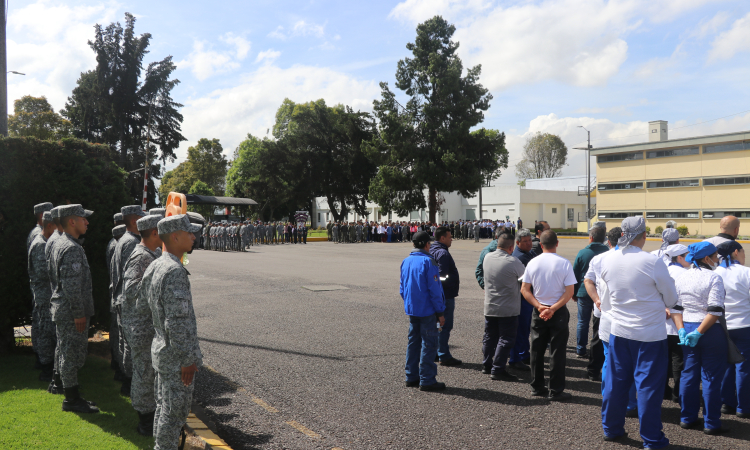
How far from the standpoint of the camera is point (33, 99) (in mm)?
46562

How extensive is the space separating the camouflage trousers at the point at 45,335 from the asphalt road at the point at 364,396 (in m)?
1.68

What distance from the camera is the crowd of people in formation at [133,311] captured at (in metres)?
3.53

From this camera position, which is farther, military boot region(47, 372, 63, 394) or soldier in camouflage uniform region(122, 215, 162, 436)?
military boot region(47, 372, 63, 394)

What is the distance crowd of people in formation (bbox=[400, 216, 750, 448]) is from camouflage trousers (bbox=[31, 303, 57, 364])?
4058 millimetres

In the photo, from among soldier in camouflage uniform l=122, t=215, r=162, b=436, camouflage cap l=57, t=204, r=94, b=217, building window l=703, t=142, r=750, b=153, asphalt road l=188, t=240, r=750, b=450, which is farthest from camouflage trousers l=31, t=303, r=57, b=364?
building window l=703, t=142, r=750, b=153

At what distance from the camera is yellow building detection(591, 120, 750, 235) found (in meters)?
39.2

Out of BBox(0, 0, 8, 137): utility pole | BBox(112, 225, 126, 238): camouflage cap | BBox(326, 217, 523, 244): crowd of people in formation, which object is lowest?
BBox(326, 217, 523, 244): crowd of people in formation

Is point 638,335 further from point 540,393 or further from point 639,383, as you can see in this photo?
point 540,393

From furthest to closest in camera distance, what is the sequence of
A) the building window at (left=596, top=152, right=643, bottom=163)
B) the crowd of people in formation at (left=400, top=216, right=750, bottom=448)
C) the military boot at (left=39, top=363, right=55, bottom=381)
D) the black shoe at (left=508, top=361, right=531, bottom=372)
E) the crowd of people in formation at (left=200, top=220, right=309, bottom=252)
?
the building window at (left=596, top=152, right=643, bottom=163) → the crowd of people in formation at (left=200, top=220, right=309, bottom=252) → the black shoe at (left=508, top=361, right=531, bottom=372) → the military boot at (left=39, top=363, right=55, bottom=381) → the crowd of people in formation at (left=400, top=216, right=750, bottom=448)

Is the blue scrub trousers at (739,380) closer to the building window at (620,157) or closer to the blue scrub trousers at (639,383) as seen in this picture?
the blue scrub trousers at (639,383)

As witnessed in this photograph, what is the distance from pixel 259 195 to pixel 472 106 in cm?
2591

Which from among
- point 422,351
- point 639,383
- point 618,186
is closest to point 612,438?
point 639,383

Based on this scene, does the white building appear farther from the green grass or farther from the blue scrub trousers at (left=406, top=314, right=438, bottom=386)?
the green grass

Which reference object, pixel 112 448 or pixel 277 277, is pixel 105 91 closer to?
pixel 277 277
